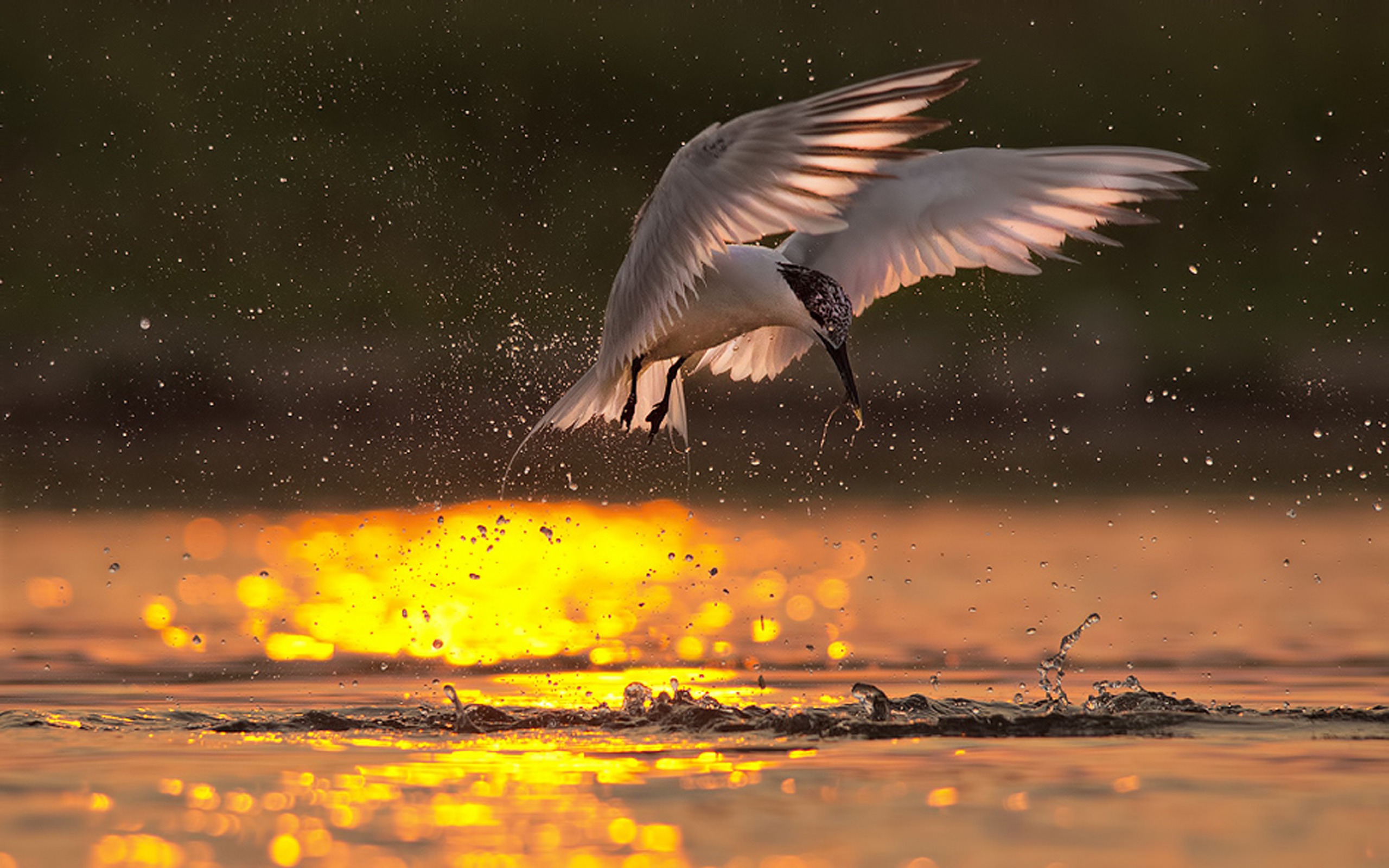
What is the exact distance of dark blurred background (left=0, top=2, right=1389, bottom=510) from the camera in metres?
19.0

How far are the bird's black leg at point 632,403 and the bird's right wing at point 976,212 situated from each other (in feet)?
2.46

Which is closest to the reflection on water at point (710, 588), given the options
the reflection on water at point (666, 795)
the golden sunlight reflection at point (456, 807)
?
the reflection on water at point (666, 795)

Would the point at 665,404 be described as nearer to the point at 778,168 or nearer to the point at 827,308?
the point at 827,308

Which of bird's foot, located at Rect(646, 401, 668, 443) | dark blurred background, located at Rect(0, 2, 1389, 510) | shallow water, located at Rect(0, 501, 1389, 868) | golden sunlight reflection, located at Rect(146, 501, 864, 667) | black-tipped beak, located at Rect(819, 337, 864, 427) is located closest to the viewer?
shallow water, located at Rect(0, 501, 1389, 868)

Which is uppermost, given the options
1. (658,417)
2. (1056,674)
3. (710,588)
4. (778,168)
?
(778,168)

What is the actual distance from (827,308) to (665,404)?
1316mm

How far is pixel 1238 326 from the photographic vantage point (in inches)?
1032

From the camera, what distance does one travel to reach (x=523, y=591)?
12.2 metres

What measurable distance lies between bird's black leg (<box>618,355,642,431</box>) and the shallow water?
96cm

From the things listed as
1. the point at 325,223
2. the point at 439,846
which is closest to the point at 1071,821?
the point at 439,846

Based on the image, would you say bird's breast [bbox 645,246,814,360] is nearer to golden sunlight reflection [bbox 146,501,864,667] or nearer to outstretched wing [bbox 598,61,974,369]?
outstretched wing [bbox 598,61,974,369]

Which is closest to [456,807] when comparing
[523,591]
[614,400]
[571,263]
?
[614,400]

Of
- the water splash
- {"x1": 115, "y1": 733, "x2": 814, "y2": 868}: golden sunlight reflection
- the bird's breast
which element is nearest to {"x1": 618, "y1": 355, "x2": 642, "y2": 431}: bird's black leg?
the bird's breast

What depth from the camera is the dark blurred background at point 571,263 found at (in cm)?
1895
